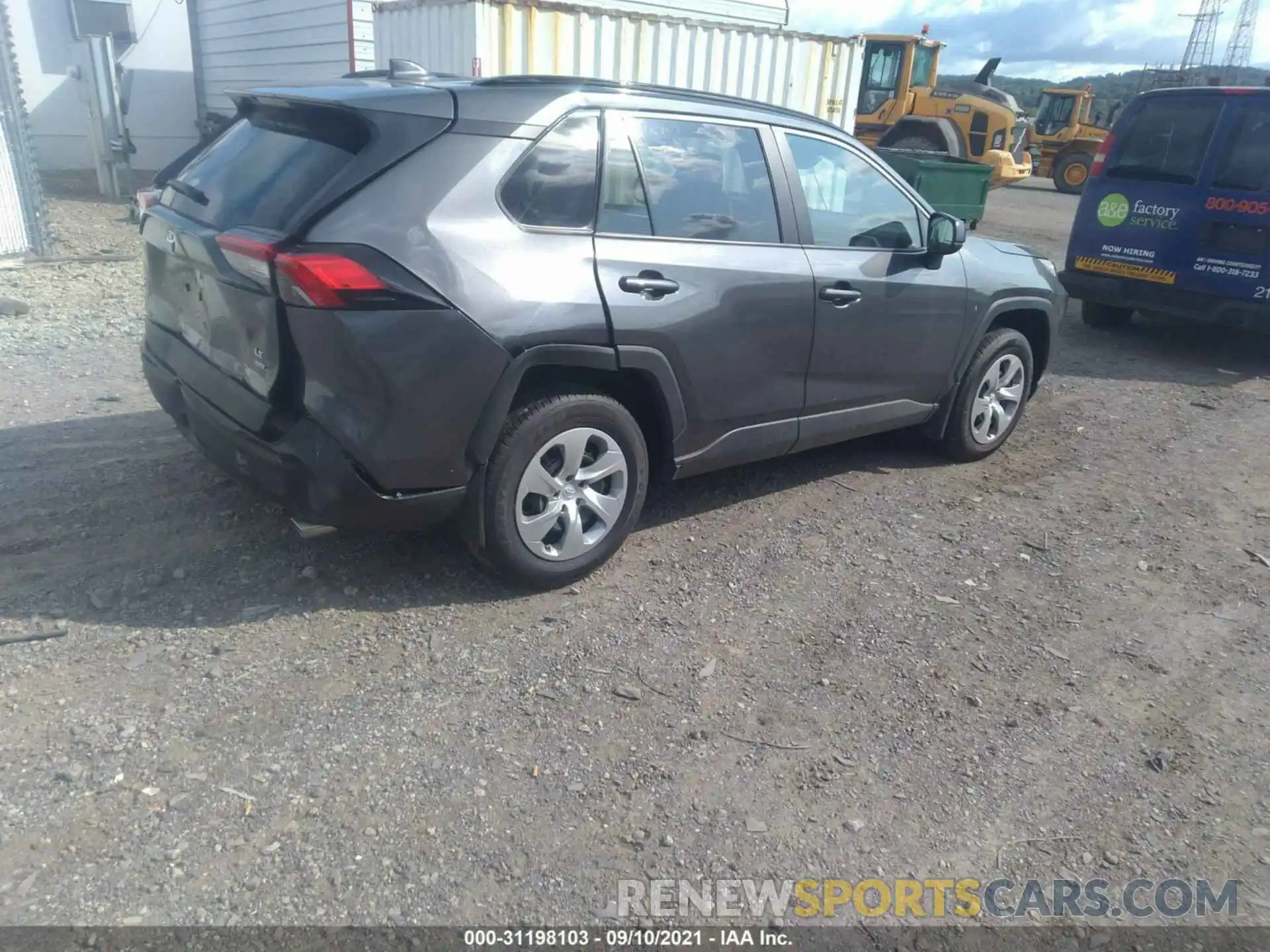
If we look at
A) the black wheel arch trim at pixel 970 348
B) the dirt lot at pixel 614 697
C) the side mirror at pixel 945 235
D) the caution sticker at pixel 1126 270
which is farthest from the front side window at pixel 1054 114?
the side mirror at pixel 945 235

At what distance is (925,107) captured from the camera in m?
21.3

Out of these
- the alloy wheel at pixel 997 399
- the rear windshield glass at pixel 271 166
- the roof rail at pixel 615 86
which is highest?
the roof rail at pixel 615 86

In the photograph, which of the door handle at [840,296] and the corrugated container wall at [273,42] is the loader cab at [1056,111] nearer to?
the corrugated container wall at [273,42]

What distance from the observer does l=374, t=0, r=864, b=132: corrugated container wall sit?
30.0ft

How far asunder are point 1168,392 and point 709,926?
6.46 meters

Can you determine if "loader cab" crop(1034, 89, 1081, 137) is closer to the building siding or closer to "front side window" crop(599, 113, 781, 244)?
the building siding

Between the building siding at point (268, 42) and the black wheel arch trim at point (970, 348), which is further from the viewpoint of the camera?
the building siding at point (268, 42)

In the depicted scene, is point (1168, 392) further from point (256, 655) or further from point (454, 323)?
point (256, 655)

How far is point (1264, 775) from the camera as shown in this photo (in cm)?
313

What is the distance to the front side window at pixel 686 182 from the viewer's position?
3.80 m

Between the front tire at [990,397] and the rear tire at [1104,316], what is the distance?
412 centimetres

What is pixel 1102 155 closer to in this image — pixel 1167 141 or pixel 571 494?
pixel 1167 141

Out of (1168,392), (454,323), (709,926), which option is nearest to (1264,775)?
(709,926)

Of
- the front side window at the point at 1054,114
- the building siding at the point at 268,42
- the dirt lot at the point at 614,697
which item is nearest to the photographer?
the dirt lot at the point at 614,697
